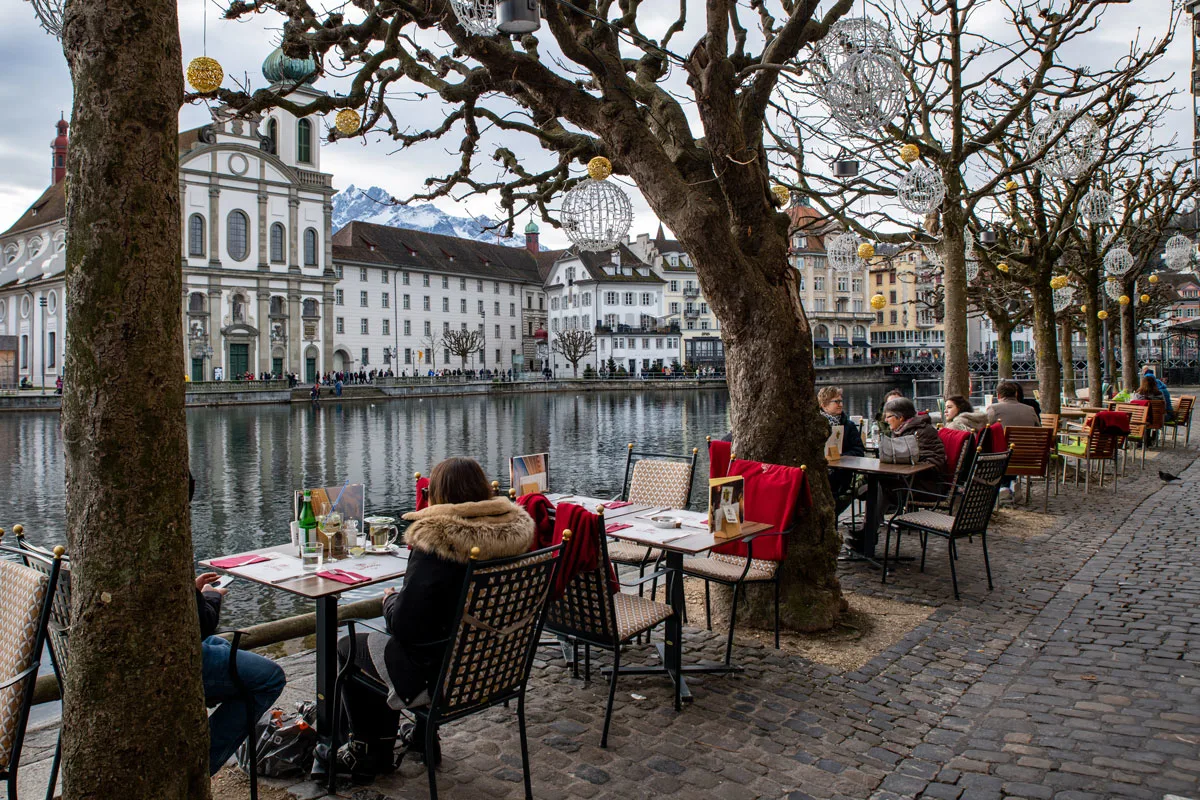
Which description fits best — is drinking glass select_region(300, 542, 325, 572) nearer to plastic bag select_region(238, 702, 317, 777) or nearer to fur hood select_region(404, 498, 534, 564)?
plastic bag select_region(238, 702, 317, 777)

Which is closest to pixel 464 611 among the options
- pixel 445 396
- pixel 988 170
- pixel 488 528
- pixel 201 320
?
pixel 488 528

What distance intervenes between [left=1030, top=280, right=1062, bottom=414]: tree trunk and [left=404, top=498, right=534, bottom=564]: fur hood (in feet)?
45.9

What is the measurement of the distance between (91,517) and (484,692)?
5.82 ft

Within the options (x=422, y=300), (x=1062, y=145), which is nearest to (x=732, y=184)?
(x=1062, y=145)

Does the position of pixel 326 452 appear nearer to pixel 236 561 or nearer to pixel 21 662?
pixel 236 561

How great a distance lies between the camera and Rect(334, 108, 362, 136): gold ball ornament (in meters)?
7.96

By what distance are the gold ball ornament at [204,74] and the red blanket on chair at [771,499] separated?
5506 mm

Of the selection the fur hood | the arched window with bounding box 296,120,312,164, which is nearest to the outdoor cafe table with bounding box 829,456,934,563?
the fur hood

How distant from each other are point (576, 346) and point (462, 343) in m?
11.3

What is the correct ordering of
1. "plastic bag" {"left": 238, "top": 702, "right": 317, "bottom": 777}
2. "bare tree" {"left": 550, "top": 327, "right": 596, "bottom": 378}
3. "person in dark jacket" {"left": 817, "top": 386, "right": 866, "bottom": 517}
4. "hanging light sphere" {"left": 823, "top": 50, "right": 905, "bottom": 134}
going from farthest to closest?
"bare tree" {"left": 550, "top": 327, "right": 596, "bottom": 378}
"person in dark jacket" {"left": 817, "top": 386, "right": 866, "bottom": 517}
"hanging light sphere" {"left": 823, "top": 50, "right": 905, "bottom": 134}
"plastic bag" {"left": 238, "top": 702, "right": 317, "bottom": 777}

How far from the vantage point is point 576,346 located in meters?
84.8

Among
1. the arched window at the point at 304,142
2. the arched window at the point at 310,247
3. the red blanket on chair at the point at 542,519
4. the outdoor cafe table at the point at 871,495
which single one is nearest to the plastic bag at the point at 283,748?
the red blanket on chair at the point at 542,519

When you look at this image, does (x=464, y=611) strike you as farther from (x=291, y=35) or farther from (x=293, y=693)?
(x=291, y=35)

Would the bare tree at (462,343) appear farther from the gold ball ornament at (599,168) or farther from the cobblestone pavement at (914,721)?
the cobblestone pavement at (914,721)
